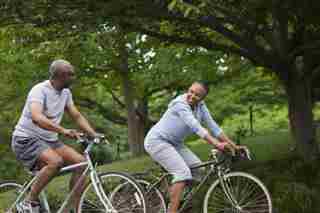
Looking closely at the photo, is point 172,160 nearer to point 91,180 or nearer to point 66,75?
point 91,180

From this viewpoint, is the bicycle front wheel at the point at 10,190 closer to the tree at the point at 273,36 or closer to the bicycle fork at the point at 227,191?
the bicycle fork at the point at 227,191

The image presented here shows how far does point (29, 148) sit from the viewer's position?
5.55 metres

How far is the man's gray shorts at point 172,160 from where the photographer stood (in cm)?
560

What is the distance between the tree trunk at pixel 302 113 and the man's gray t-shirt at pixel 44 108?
5.58 m

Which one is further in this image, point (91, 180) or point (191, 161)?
point (191, 161)

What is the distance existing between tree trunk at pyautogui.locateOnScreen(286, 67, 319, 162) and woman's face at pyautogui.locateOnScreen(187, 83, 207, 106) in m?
4.78

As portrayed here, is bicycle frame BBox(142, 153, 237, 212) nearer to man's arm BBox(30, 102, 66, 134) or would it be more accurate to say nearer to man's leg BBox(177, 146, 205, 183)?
man's leg BBox(177, 146, 205, 183)

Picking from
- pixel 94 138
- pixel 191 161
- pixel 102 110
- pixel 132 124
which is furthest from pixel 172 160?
pixel 102 110

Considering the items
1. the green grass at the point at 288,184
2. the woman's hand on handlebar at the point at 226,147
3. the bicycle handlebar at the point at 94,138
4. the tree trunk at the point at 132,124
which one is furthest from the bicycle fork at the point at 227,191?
the tree trunk at the point at 132,124

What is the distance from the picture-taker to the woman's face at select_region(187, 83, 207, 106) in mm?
5559

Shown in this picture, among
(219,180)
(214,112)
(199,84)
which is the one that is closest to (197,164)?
(219,180)

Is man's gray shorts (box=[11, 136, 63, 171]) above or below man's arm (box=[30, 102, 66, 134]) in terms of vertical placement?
below

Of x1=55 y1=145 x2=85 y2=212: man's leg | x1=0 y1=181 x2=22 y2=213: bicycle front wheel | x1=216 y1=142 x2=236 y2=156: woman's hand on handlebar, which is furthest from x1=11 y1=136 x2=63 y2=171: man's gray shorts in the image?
x1=216 y1=142 x2=236 y2=156: woman's hand on handlebar

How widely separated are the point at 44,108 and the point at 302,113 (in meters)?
6.05
